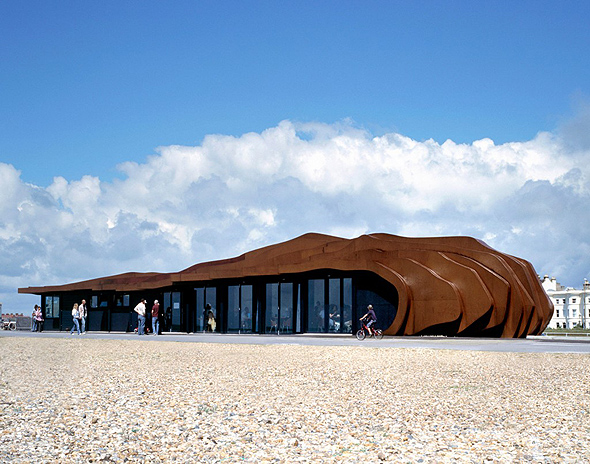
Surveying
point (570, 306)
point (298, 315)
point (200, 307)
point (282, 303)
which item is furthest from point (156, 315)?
point (570, 306)

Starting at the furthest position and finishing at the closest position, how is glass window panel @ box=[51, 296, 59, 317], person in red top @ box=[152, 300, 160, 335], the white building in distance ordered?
1. the white building in distance
2. glass window panel @ box=[51, 296, 59, 317]
3. person in red top @ box=[152, 300, 160, 335]

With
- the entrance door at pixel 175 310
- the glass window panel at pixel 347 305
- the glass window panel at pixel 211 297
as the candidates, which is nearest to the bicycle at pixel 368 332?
the glass window panel at pixel 347 305

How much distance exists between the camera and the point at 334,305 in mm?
32562

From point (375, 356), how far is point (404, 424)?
31.9 feet

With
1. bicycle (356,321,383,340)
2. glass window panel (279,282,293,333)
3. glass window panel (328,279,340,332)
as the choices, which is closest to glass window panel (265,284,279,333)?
glass window panel (279,282,293,333)

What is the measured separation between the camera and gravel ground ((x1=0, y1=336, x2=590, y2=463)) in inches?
252

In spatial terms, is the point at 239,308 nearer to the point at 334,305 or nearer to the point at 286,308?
the point at 286,308

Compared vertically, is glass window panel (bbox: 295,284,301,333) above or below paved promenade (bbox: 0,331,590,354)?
above

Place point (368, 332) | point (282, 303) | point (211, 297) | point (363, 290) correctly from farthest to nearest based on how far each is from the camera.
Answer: point (211, 297)
point (282, 303)
point (363, 290)
point (368, 332)

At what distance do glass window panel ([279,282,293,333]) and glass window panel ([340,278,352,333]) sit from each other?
114 inches

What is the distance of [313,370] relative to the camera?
13781 millimetres

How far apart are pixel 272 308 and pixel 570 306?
115270mm

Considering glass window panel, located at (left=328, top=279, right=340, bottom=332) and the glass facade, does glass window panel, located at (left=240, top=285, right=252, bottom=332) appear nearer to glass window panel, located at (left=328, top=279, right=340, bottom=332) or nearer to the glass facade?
the glass facade

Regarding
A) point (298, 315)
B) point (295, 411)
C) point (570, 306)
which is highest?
point (298, 315)
